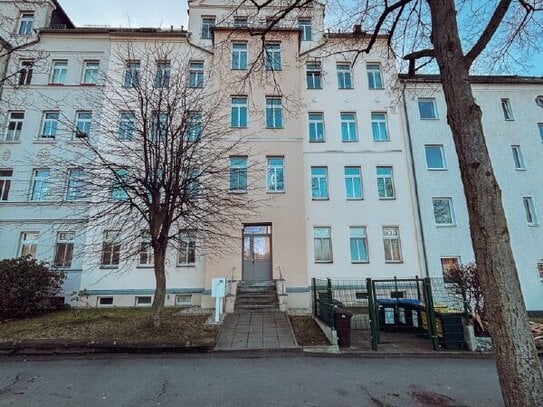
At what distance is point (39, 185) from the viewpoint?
15.2 metres

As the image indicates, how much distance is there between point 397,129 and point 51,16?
22.2 m

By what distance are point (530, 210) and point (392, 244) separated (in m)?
8.31

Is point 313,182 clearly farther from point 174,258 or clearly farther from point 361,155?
point 174,258

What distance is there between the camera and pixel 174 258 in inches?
578

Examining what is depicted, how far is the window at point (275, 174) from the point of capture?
49.4 ft

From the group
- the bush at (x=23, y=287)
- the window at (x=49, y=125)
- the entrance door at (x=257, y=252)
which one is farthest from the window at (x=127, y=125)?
the window at (x=49, y=125)

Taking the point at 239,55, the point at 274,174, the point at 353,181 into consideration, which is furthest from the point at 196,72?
the point at 353,181

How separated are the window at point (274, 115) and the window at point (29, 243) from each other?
1329cm

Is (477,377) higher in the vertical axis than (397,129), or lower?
lower

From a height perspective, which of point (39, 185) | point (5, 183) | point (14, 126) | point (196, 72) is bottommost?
point (39, 185)

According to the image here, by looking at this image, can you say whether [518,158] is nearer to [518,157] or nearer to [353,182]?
[518,157]

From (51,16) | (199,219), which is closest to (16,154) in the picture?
(51,16)

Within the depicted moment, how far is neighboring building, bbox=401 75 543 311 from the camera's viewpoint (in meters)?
15.2

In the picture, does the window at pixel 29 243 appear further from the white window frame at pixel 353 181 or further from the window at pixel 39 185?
the white window frame at pixel 353 181
